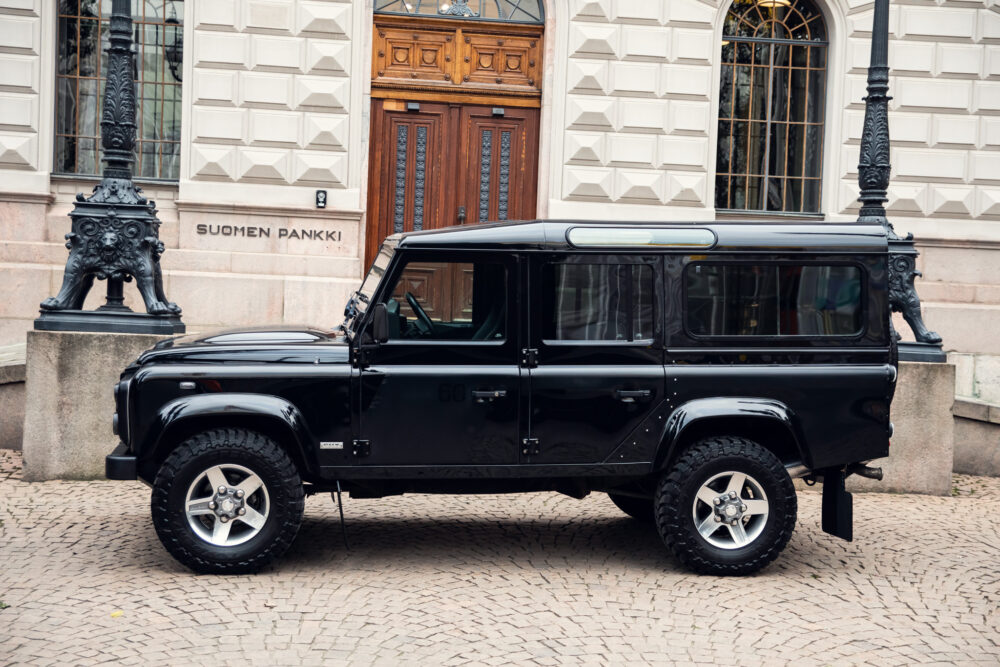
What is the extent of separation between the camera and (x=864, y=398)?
6.95 metres

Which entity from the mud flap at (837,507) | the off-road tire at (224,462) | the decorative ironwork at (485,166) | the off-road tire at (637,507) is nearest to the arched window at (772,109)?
the decorative ironwork at (485,166)

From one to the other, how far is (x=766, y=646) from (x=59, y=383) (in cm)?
591

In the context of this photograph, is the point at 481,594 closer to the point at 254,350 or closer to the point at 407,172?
the point at 254,350

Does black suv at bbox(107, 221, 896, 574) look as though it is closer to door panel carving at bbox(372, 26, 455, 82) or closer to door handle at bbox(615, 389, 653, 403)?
door handle at bbox(615, 389, 653, 403)

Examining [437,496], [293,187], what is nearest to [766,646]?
[437,496]

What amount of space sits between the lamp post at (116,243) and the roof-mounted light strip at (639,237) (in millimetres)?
4007

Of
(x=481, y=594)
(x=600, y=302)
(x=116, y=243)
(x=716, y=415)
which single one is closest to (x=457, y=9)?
(x=116, y=243)

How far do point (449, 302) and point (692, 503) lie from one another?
1.83 metres

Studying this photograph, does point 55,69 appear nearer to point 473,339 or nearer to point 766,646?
point 473,339

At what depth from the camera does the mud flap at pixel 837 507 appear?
6.99m

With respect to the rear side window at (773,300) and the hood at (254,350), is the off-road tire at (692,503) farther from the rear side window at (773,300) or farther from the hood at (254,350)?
the hood at (254,350)

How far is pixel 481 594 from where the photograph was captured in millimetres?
6359

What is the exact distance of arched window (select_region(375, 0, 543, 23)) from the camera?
1473cm

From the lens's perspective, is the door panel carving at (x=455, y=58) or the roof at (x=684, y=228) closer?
the roof at (x=684, y=228)
